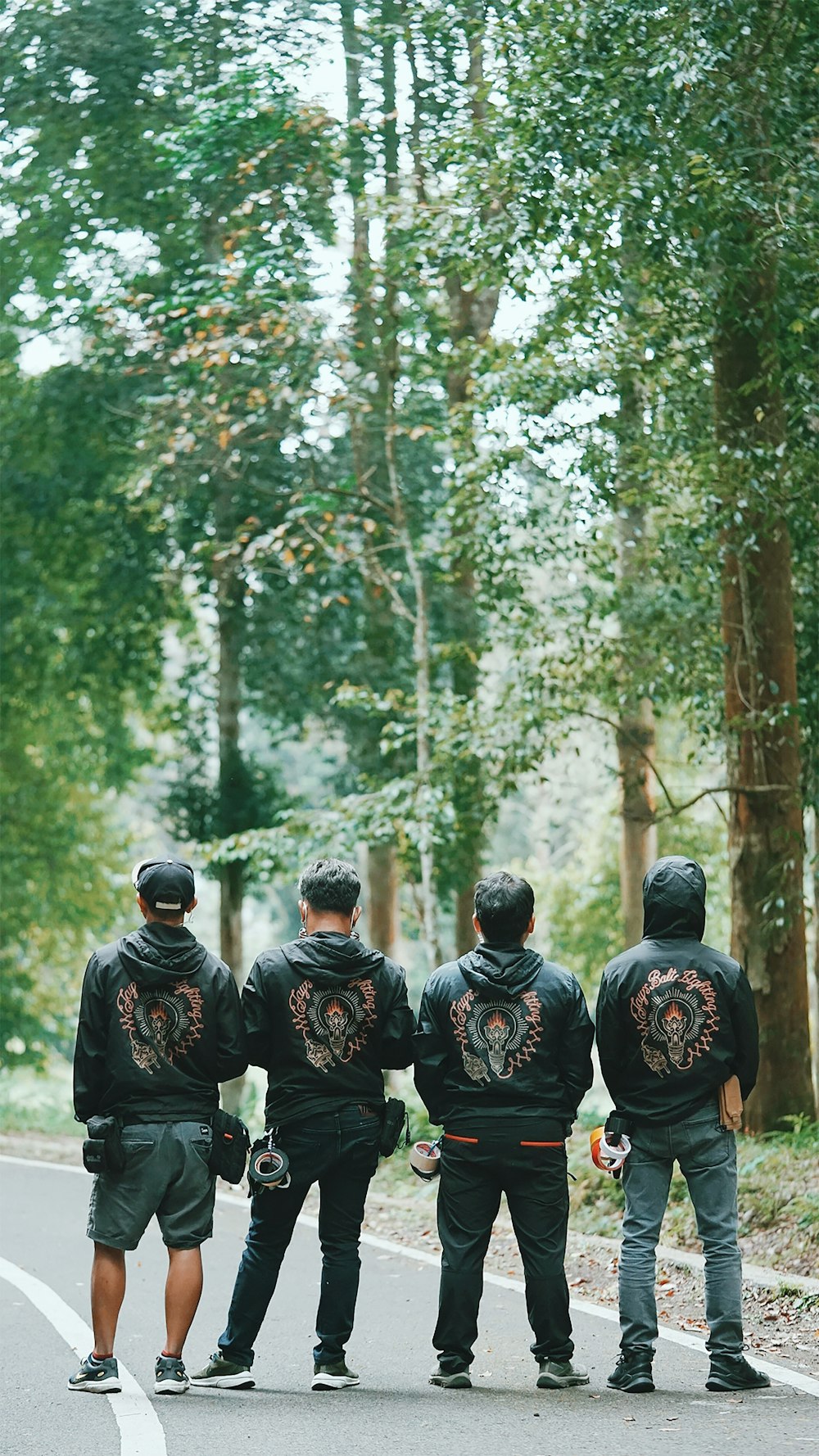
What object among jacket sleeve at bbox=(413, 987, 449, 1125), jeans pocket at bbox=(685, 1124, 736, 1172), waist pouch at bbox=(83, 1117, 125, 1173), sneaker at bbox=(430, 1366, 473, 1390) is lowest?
sneaker at bbox=(430, 1366, 473, 1390)

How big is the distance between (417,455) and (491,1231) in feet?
53.2

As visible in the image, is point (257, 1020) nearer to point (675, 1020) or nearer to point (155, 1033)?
point (155, 1033)

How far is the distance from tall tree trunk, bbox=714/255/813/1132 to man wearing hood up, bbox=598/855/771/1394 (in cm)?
588

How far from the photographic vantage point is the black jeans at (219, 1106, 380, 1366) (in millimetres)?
6363

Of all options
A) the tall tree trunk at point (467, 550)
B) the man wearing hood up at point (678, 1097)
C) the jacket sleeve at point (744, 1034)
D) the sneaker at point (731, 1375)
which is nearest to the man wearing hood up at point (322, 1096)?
the man wearing hood up at point (678, 1097)

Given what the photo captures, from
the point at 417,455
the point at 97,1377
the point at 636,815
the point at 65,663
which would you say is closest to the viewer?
the point at 97,1377

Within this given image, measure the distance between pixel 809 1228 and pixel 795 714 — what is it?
3.96 metres

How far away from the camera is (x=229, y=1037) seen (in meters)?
6.29

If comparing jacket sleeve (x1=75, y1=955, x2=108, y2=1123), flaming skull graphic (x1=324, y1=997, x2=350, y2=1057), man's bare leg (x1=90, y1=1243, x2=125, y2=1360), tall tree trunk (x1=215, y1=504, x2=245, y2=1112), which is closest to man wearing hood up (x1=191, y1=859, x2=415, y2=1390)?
flaming skull graphic (x1=324, y1=997, x2=350, y2=1057)

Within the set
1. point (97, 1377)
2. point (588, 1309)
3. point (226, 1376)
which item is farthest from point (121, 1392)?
point (588, 1309)

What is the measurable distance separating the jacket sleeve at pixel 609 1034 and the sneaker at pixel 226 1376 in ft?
5.90

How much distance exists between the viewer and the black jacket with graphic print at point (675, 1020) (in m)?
6.37

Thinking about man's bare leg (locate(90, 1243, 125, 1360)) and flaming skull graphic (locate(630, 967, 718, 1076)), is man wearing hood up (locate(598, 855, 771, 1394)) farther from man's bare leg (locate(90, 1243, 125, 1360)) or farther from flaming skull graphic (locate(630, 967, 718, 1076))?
man's bare leg (locate(90, 1243, 125, 1360))

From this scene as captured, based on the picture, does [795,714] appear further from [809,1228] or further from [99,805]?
[99,805]
